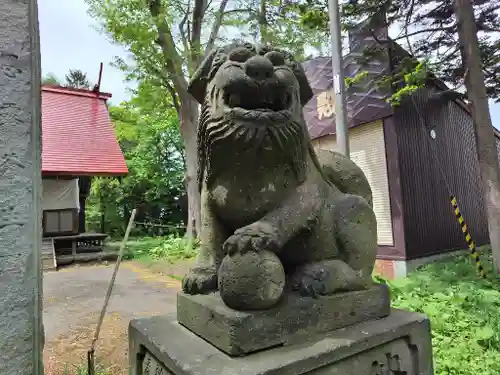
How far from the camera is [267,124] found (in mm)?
1413

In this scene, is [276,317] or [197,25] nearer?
[276,317]

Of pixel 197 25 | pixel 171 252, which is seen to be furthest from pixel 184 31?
pixel 171 252

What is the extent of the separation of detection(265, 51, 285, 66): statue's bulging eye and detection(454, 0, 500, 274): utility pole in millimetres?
5160

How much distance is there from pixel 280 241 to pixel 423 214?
6.05 m

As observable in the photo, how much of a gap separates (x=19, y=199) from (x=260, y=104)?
3.13 ft

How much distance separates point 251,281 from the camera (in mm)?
1326

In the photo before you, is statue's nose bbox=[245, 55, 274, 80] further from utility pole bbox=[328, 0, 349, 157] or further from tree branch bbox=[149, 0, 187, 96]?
tree branch bbox=[149, 0, 187, 96]

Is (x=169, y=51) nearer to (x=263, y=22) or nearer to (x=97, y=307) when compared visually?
(x=263, y=22)

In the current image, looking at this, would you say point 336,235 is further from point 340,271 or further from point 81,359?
point 81,359

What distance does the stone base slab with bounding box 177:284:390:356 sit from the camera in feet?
4.30

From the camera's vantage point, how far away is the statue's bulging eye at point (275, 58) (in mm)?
1554

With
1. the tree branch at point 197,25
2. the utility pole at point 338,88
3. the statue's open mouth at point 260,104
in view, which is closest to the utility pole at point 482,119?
the utility pole at point 338,88

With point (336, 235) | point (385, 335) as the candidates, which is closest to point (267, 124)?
point (336, 235)

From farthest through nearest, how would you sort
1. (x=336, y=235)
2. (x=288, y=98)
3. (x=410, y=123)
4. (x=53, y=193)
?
(x=53, y=193) → (x=410, y=123) → (x=336, y=235) → (x=288, y=98)
